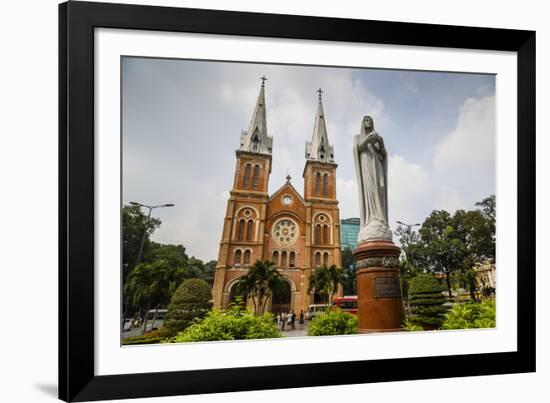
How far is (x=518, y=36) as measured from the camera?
6.43 metres

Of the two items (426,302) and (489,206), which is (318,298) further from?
(489,206)

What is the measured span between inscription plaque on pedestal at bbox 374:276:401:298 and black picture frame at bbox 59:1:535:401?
0.73 metres

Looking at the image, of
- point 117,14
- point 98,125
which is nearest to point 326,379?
point 98,125

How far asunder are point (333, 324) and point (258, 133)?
192cm

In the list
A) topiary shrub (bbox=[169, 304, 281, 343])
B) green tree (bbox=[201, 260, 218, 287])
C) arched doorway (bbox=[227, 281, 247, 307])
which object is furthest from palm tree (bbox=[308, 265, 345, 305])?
green tree (bbox=[201, 260, 218, 287])

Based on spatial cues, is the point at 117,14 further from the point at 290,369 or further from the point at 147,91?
the point at 290,369

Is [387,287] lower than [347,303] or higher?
higher

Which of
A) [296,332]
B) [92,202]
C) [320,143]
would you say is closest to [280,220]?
[320,143]

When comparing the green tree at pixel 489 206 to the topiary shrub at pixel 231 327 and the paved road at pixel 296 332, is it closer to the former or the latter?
the paved road at pixel 296 332

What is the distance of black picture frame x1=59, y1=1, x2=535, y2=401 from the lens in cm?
531

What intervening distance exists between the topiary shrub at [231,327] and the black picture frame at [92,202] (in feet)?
1.18

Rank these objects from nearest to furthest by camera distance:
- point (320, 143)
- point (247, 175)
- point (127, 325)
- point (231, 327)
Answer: point (127, 325) < point (231, 327) < point (247, 175) < point (320, 143)

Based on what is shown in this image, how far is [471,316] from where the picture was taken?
661 centimetres

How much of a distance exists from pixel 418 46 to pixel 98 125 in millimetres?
3002
